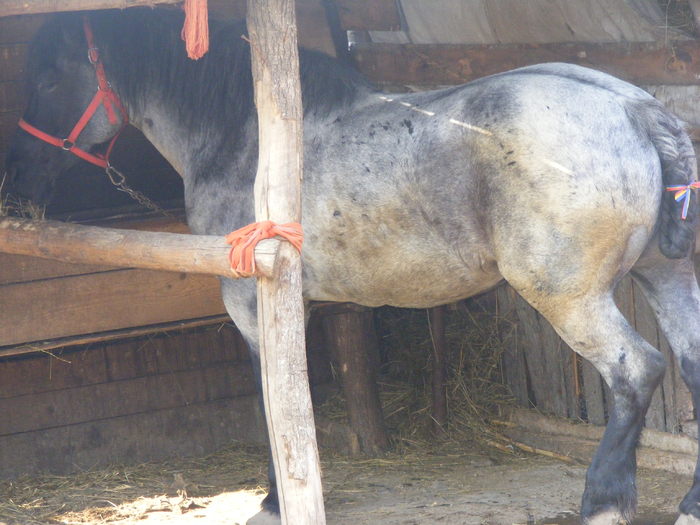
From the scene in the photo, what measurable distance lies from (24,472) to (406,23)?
3.40 m

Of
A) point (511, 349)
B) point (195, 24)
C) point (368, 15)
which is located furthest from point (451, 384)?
point (195, 24)

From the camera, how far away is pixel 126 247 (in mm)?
3594

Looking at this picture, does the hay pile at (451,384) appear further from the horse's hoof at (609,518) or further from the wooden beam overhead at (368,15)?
the horse's hoof at (609,518)

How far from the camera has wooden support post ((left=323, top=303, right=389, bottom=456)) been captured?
17.5 feet

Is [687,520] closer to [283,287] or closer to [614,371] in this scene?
[614,371]

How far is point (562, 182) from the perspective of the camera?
3.17m

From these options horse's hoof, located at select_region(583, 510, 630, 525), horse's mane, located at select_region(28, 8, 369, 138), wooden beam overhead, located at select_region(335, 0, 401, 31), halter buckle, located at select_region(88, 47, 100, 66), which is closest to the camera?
horse's hoof, located at select_region(583, 510, 630, 525)

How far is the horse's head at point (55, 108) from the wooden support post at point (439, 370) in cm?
218

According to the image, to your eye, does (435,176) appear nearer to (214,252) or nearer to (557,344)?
(214,252)

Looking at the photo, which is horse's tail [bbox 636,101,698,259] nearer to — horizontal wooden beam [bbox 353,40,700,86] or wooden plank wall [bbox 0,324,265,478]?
horizontal wooden beam [bbox 353,40,700,86]

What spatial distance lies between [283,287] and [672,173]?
4.77 feet

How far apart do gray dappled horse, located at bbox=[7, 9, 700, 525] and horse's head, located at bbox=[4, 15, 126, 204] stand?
14.4 inches

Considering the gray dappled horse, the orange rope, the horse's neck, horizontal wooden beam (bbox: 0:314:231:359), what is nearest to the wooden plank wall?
horizontal wooden beam (bbox: 0:314:231:359)

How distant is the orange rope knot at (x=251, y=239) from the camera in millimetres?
3104
